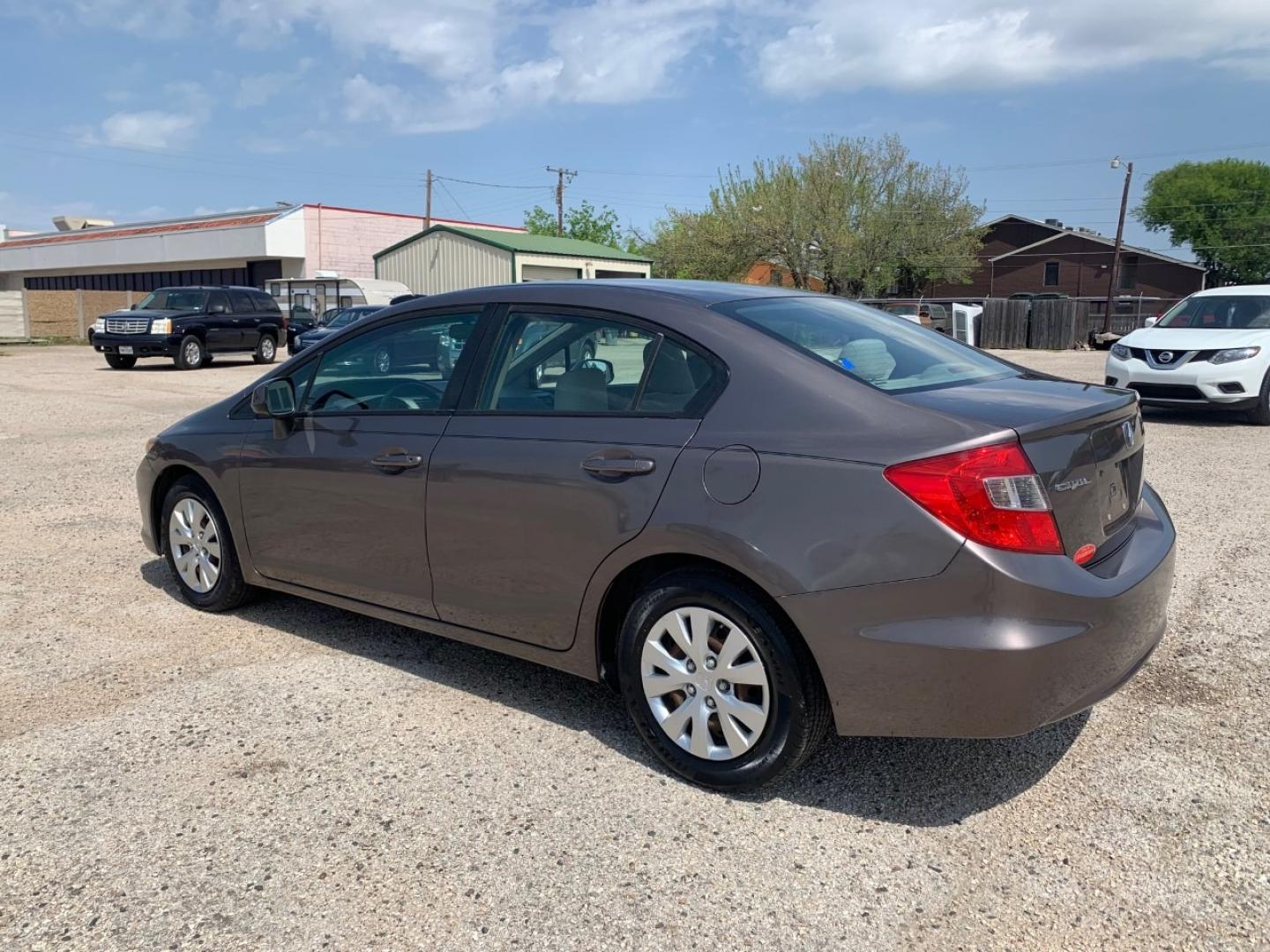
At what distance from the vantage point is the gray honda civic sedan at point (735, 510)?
2918 mm

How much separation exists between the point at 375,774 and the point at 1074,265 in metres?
74.1

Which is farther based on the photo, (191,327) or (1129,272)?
(1129,272)

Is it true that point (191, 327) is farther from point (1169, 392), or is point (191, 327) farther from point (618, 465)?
point (618, 465)

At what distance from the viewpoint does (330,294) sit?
34.2 metres

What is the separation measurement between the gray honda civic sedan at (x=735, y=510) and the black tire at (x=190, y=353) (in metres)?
20.1

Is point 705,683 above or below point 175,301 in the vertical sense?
below

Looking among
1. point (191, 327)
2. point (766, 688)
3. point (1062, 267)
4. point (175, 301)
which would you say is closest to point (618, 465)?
point (766, 688)

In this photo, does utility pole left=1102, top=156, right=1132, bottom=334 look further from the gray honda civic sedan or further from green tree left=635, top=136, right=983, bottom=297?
the gray honda civic sedan

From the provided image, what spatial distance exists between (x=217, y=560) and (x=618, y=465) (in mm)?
2572

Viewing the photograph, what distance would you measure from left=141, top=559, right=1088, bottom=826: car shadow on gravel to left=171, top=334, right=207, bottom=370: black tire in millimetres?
19956

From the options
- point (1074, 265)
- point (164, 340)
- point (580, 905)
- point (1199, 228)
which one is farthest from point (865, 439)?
point (1199, 228)

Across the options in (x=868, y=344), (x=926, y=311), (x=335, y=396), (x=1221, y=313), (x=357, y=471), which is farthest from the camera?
(x=926, y=311)

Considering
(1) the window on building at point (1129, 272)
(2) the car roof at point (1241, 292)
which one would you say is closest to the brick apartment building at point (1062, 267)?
(1) the window on building at point (1129, 272)

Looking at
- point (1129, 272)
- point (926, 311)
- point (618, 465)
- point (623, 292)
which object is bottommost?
point (618, 465)
